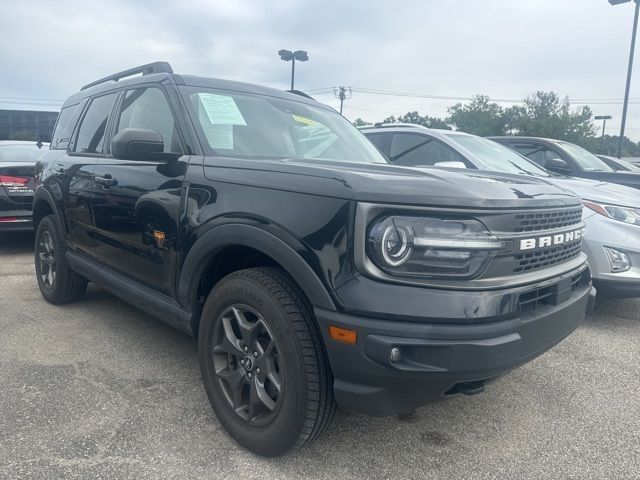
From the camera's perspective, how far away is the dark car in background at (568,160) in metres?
6.20

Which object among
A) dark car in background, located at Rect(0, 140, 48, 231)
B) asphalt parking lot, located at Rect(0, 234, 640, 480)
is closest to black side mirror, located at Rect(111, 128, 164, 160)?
asphalt parking lot, located at Rect(0, 234, 640, 480)

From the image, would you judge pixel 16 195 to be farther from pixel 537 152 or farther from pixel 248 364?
pixel 537 152

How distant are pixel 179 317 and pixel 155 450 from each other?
0.69m

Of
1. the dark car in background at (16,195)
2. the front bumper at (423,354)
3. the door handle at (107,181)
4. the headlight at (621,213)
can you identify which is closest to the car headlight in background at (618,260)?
the headlight at (621,213)

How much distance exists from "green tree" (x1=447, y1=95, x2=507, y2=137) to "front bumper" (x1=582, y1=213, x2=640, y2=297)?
164 feet

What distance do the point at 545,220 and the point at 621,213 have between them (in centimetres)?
247

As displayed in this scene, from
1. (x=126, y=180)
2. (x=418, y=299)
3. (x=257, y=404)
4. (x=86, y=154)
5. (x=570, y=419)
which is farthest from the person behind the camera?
(x=86, y=154)

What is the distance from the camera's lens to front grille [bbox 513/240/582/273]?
2.02m

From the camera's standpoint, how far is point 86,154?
3.79 metres

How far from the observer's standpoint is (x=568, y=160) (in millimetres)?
6508

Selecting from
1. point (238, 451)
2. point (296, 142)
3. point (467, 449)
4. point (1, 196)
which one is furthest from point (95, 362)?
point (1, 196)

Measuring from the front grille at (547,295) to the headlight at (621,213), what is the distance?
2067mm

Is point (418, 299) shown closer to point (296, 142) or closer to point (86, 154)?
point (296, 142)

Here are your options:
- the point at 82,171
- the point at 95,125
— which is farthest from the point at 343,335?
the point at 95,125
